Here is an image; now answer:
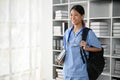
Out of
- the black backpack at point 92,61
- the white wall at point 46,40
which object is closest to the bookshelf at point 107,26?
the white wall at point 46,40

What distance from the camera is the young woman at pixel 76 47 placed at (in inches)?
83.5

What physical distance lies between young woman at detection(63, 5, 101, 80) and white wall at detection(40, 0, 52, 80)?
7.02 ft

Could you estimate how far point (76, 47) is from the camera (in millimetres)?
2137

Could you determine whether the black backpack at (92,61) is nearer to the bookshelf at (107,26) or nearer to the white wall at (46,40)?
the bookshelf at (107,26)

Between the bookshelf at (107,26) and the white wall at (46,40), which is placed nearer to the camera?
the bookshelf at (107,26)

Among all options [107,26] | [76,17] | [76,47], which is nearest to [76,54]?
[76,47]

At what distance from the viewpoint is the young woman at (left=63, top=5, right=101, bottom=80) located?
83.5 inches

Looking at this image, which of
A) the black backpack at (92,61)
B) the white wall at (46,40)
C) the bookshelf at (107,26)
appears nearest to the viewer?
the black backpack at (92,61)

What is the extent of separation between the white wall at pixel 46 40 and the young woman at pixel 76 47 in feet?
7.02

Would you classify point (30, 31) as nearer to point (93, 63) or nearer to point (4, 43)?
point (4, 43)

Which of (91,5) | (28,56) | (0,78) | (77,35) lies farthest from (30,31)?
(77,35)

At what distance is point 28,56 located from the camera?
3.99 meters

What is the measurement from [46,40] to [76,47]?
→ 233 centimetres

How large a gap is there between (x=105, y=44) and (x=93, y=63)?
1416 millimetres
